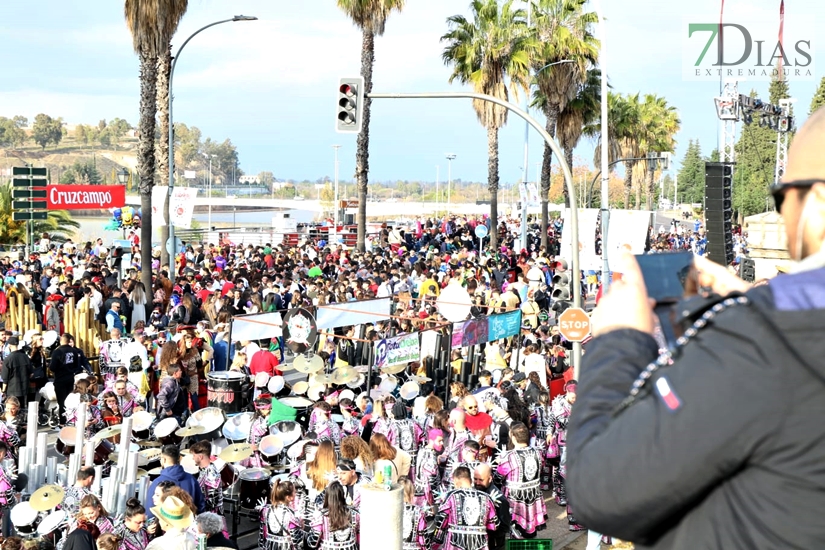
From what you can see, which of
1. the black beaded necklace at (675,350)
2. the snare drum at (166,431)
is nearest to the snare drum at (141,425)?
the snare drum at (166,431)

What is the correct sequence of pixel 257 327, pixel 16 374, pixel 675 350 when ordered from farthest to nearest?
pixel 257 327 < pixel 16 374 < pixel 675 350

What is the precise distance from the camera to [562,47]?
39406 mm

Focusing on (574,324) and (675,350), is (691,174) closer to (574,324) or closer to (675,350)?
(574,324)

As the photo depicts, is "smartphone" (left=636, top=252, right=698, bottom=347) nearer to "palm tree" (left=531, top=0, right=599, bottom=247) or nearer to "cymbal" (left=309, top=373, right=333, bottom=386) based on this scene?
"cymbal" (left=309, top=373, right=333, bottom=386)

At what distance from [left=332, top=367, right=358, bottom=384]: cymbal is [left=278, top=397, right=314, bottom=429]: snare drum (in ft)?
1.99

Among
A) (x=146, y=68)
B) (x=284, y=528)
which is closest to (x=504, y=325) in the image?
(x=284, y=528)

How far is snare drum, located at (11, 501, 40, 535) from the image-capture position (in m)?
8.13

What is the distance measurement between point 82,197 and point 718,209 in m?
28.7

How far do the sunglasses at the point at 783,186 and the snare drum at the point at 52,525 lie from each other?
774cm

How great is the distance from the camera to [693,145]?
150 meters

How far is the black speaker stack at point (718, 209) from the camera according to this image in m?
16.4

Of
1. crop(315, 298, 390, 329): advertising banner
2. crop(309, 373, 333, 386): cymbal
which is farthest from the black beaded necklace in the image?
crop(315, 298, 390, 329): advertising banner

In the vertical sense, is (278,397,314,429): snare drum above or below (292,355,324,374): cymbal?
below

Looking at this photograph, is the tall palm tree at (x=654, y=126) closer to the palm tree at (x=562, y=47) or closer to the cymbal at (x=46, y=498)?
the palm tree at (x=562, y=47)
